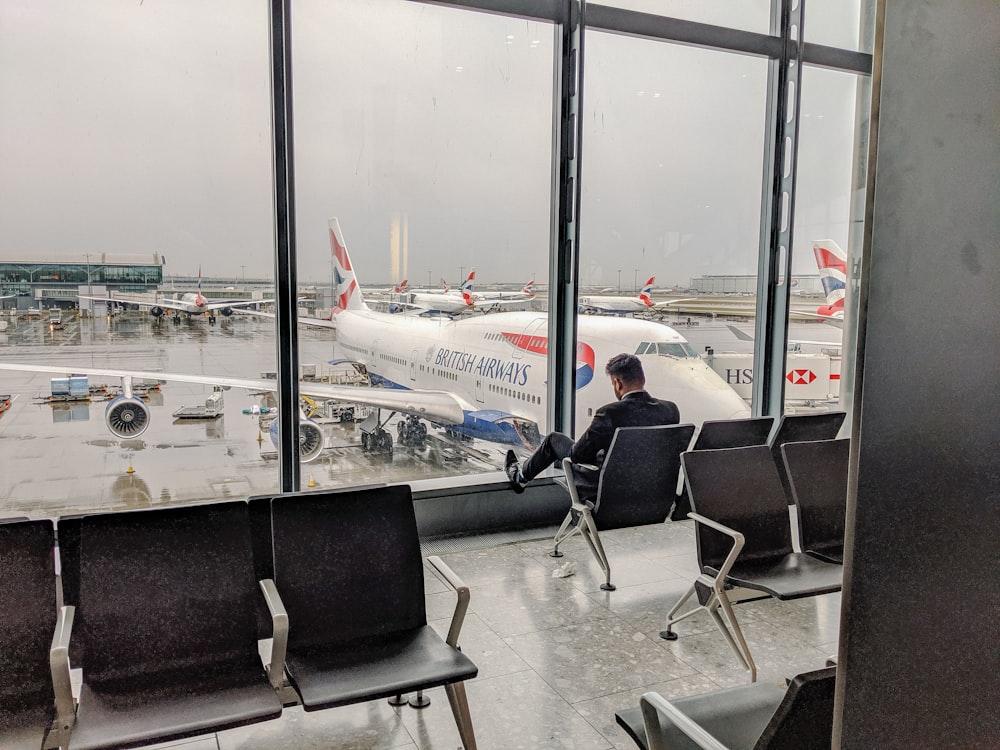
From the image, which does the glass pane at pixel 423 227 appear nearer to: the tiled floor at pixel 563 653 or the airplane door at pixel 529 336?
the airplane door at pixel 529 336

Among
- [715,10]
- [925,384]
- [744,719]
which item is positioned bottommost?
[744,719]

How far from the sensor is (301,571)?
2.56 m

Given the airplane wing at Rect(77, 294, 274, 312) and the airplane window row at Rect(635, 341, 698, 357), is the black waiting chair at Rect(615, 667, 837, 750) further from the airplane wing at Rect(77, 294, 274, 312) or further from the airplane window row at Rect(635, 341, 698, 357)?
the airplane window row at Rect(635, 341, 698, 357)

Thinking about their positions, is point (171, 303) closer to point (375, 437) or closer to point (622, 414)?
point (375, 437)

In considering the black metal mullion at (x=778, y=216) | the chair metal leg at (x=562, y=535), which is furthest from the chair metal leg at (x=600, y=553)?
the black metal mullion at (x=778, y=216)

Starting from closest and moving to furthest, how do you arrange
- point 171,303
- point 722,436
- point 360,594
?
point 360,594 < point 171,303 < point 722,436

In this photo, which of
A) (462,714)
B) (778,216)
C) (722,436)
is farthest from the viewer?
(778,216)

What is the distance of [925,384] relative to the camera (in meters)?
0.32

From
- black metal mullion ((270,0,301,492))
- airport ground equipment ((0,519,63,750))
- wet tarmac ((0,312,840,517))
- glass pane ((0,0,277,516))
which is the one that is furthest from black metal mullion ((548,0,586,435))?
airport ground equipment ((0,519,63,750))

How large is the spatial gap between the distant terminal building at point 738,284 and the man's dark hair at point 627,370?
170 cm

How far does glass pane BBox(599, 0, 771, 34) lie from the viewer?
5.02m

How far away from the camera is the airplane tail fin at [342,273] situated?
4379 mm

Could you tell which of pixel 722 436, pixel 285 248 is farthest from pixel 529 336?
pixel 285 248

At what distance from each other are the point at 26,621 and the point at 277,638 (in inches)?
28.5
